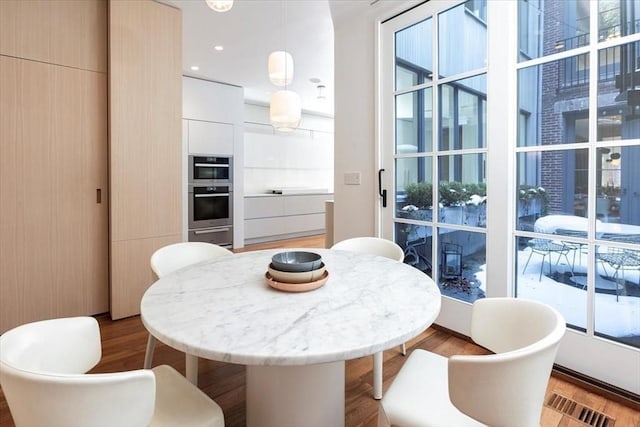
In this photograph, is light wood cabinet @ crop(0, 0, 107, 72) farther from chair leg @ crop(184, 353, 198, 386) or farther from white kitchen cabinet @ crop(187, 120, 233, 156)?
chair leg @ crop(184, 353, 198, 386)

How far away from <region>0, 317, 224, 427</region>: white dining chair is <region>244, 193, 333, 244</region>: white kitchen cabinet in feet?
15.9

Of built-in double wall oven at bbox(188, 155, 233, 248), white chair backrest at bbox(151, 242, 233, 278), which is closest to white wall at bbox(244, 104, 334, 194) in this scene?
built-in double wall oven at bbox(188, 155, 233, 248)

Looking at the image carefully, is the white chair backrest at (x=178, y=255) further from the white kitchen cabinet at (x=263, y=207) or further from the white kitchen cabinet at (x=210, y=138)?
the white kitchen cabinet at (x=263, y=207)

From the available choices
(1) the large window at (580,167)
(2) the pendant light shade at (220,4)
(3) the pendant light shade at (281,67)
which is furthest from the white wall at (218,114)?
(1) the large window at (580,167)

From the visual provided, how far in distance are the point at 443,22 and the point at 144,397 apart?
2.76 meters

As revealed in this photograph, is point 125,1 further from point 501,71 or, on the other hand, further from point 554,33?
point 554,33

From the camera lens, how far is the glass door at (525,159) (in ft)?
5.73

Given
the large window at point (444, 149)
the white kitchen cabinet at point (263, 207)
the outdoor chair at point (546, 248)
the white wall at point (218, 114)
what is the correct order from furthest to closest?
the white kitchen cabinet at point (263, 207) → the white wall at point (218, 114) → the large window at point (444, 149) → the outdoor chair at point (546, 248)

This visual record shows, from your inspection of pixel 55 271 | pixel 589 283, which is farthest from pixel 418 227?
pixel 55 271

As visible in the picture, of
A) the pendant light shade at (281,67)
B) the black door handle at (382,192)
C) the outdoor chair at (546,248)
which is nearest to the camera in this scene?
the outdoor chair at (546,248)

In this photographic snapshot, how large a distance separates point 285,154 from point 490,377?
636cm

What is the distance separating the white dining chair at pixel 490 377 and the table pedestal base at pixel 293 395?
28cm

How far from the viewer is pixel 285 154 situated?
6867 mm

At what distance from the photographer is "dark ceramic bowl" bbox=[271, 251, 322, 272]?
1269mm
